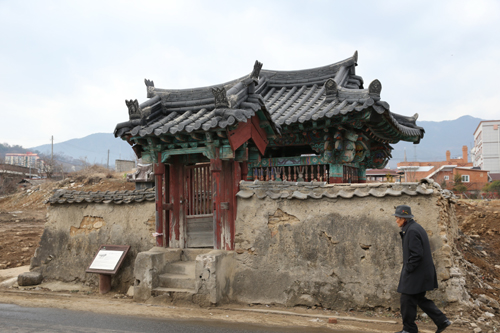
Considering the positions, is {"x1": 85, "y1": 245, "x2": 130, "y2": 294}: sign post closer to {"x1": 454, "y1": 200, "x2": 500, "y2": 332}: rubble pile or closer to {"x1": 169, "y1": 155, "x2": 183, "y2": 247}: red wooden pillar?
{"x1": 169, "y1": 155, "x2": 183, "y2": 247}: red wooden pillar

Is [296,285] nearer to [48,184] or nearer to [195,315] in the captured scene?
[195,315]

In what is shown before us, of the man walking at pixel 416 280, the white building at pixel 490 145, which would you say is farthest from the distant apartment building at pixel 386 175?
the white building at pixel 490 145

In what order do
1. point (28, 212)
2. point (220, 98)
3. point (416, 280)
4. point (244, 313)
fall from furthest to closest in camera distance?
point (28, 212) → point (220, 98) → point (244, 313) → point (416, 280)

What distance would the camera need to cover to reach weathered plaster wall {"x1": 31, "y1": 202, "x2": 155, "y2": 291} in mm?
9172

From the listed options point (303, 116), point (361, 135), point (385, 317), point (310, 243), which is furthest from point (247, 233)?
point (361, 135)

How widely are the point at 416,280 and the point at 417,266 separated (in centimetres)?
19

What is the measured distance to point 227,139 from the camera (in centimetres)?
789

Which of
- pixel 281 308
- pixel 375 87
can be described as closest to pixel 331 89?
pixel 375 87

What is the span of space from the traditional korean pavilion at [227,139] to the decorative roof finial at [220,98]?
2 cm

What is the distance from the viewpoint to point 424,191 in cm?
659

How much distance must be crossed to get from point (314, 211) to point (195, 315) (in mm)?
2878

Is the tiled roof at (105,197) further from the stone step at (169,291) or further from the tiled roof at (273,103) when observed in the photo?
the stone step at (169,291)

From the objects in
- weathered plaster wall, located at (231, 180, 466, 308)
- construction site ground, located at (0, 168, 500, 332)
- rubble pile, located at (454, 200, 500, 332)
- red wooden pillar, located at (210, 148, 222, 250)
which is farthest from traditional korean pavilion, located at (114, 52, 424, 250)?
rubble pile, located at (454, 200, 500, 332)

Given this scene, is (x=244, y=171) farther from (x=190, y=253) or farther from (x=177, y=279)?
(x=177, y=279)
